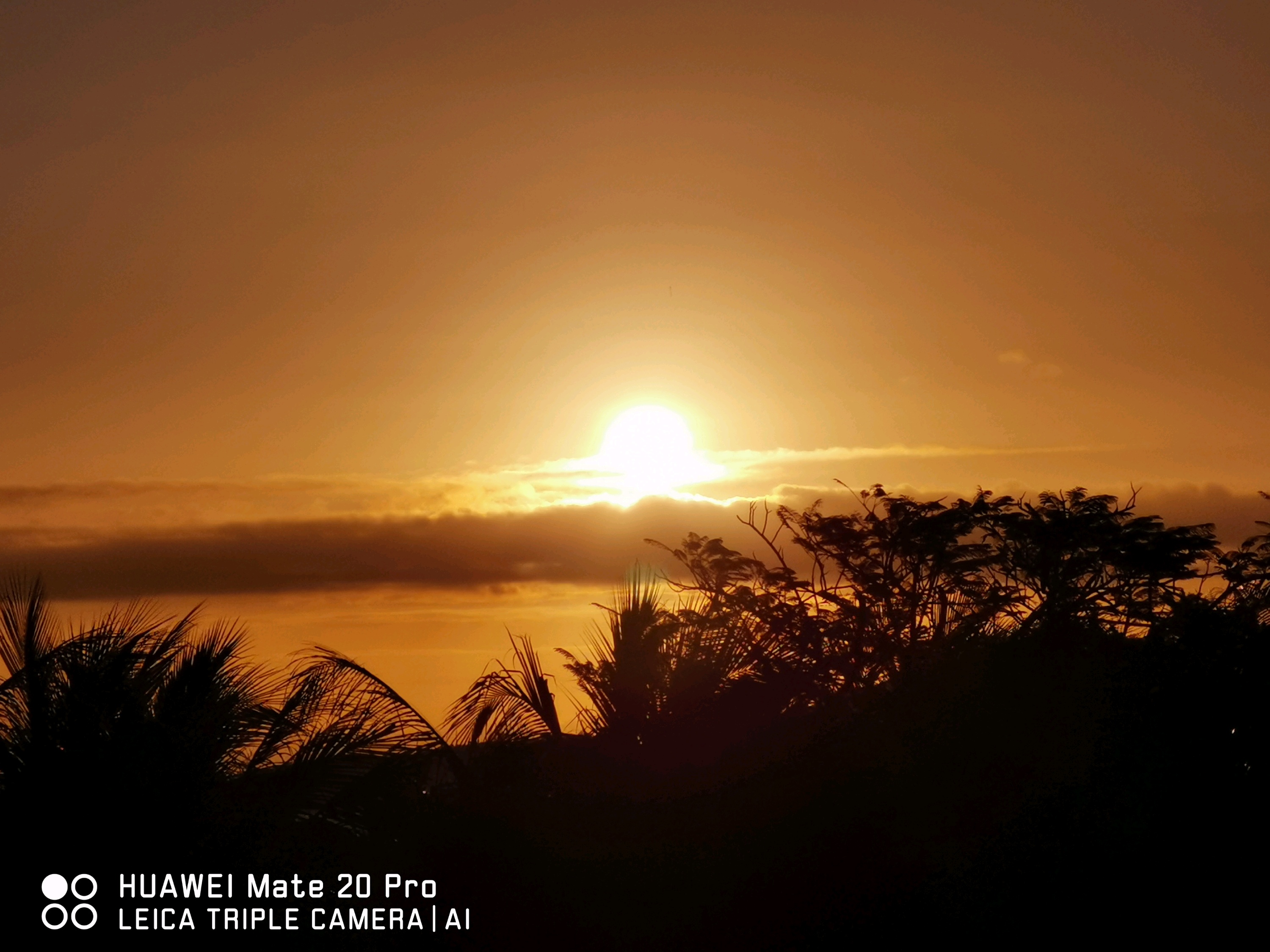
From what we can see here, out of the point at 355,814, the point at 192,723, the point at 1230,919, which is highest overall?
the point at 192,723

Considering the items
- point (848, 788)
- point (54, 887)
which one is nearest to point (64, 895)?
point (54, 887)

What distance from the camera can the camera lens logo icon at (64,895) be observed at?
414 inches

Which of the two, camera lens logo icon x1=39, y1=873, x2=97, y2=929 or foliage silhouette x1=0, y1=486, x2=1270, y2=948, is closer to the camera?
camera lens logo icon x1=39, y1=873, x2=97, y2=929

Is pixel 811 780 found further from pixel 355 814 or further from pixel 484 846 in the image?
pixel 355 814

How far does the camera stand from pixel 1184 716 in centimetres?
1650

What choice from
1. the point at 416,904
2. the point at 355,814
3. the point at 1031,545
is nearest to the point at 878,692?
the point at 416,904

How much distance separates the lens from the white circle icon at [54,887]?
417 inches

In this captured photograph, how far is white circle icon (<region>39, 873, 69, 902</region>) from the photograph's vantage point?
10.6 metres

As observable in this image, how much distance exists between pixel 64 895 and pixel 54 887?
0.34 ft

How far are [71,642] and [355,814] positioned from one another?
122 inches

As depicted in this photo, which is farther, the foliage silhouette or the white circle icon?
the foliage silhouette

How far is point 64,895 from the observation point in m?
10.6

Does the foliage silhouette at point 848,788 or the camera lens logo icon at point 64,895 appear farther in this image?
the foliage silhouette at point 848,788

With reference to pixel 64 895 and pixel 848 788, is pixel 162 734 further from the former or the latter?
pixel 848 788
